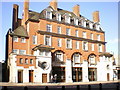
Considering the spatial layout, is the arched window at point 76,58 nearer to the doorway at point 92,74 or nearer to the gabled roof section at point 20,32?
the doorway at point 92,74

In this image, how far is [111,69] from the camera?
48.1 metres

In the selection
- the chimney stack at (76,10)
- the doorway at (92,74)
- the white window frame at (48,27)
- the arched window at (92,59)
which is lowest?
the doorway at (92,74)

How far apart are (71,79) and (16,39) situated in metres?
15.5

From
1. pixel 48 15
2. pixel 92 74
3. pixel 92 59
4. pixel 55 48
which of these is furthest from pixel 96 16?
pixel 55 48

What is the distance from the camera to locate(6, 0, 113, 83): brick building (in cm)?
3481

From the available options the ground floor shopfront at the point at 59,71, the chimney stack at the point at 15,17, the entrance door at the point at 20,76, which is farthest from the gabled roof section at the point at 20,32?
the entrance door at the point at 20,76

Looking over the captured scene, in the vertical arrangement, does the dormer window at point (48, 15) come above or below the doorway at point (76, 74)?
above

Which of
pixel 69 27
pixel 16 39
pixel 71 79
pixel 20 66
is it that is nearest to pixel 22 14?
pixel 16 39

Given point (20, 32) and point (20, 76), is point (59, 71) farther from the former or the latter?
point (20, 32)

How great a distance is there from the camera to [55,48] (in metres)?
40.3

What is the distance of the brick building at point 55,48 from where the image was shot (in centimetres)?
3481

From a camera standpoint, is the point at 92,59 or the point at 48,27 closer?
the point at 48,27

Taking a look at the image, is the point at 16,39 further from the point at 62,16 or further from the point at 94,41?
the point at 94,41

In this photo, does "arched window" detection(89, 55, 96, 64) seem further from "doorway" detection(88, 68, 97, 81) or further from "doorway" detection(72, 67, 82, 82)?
"doorway" detection(72, 67, 82, 82)
